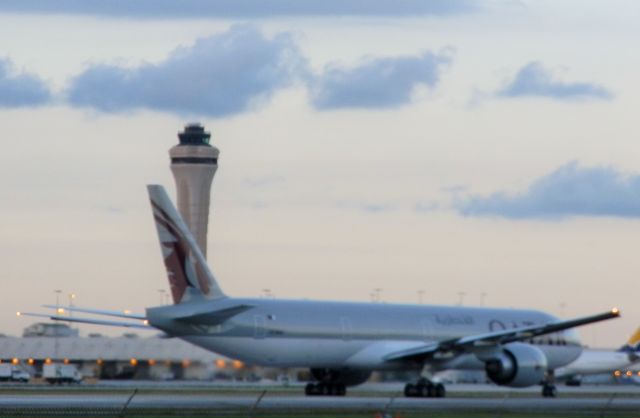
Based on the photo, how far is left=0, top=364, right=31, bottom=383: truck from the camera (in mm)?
105875

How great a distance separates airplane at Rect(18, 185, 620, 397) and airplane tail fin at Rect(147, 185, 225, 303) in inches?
1.7

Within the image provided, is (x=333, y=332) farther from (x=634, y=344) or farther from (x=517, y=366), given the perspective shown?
(x=634, y=344)

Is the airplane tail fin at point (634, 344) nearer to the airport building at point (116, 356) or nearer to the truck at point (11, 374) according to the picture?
the airport building at point (116, 356)

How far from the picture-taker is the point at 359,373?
7362 cm

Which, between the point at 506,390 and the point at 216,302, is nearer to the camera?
the point at 216,302

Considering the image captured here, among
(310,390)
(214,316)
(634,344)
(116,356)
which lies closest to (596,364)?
(634,344)

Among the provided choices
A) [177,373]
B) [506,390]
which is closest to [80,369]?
[177,373]

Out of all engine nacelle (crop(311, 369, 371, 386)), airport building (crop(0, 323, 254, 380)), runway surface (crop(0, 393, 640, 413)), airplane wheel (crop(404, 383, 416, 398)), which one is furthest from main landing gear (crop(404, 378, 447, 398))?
airport building (crop(0, 323, 254, 380))

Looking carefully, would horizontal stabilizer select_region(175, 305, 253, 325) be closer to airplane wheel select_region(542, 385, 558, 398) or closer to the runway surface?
the runway surface

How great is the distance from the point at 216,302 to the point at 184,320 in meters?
1.72

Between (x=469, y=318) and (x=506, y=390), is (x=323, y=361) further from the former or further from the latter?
(x=506, y=390)

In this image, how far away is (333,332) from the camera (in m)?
71.0

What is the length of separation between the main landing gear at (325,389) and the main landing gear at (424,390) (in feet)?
10.8

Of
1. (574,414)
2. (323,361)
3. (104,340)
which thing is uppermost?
(104,340)
